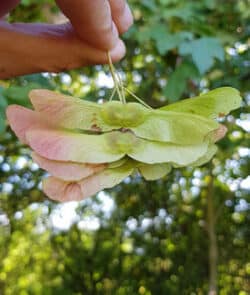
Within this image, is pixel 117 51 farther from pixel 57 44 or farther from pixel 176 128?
pixel 176 128

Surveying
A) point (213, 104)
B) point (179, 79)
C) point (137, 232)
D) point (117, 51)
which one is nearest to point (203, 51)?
point (179, 79)

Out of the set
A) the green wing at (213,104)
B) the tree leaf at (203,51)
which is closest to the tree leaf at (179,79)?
the tree leaf at (203,51)

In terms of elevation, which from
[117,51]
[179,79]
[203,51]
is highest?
[117,51]

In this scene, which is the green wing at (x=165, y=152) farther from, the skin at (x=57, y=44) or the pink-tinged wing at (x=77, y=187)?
the skin at (x=57, y=44)

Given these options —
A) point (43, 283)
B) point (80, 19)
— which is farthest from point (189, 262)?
point (80, 19)

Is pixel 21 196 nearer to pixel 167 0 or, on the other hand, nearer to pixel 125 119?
pixel 167 0
